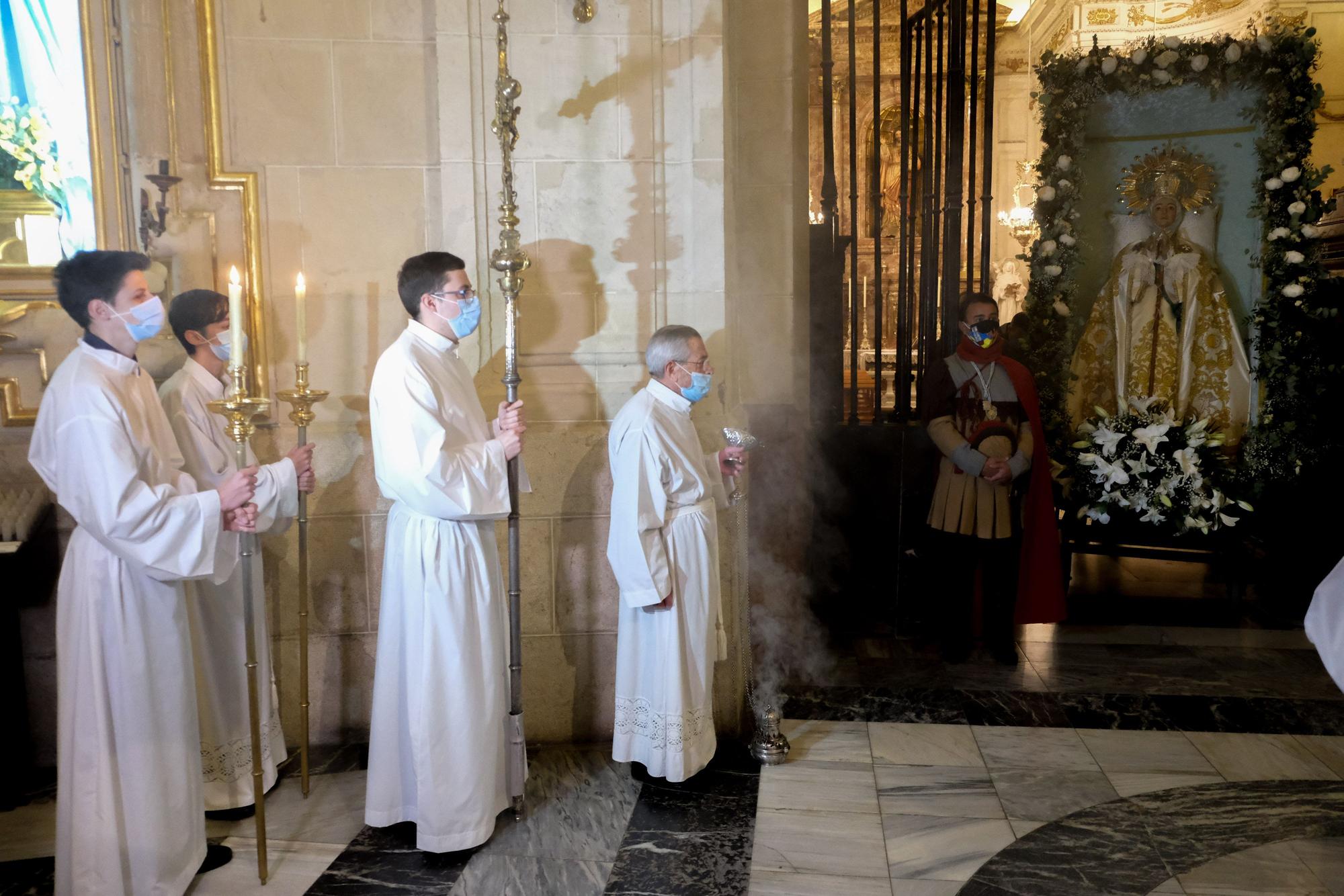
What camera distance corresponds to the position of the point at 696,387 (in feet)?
12.5

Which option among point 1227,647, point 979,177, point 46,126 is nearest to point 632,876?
point 46,126

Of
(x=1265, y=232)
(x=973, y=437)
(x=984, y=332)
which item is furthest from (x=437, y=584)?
(x=1265, y=232)

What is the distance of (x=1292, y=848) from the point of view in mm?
3400

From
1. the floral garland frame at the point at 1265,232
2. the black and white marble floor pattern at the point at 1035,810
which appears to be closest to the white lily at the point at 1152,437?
the floral garland frame at the point at 1265,232

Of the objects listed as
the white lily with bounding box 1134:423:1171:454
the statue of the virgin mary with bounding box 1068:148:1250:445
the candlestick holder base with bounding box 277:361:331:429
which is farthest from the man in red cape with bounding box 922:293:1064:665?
the candlestick holder base with bounding box 277:361:331:429

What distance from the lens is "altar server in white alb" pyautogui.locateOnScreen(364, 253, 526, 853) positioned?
3.23 meters

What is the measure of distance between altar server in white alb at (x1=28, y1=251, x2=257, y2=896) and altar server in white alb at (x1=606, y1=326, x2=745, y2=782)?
131cm

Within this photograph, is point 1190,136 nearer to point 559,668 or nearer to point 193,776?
point 559,668

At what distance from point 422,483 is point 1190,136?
268 inches

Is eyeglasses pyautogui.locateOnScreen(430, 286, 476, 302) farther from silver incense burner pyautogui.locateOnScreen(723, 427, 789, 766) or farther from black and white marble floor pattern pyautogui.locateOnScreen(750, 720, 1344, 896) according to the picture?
black and white marble floor pattern pyautogui.locateOnScreen(750, 720, 1344, 896)

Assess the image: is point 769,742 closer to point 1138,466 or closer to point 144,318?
point 144,318

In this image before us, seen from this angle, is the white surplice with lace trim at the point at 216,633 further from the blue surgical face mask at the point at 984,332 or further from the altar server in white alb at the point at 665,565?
the blue surgical face mask at the point at 984,332

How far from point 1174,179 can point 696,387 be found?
17.9ft

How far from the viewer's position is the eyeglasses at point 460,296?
3.37 meters
